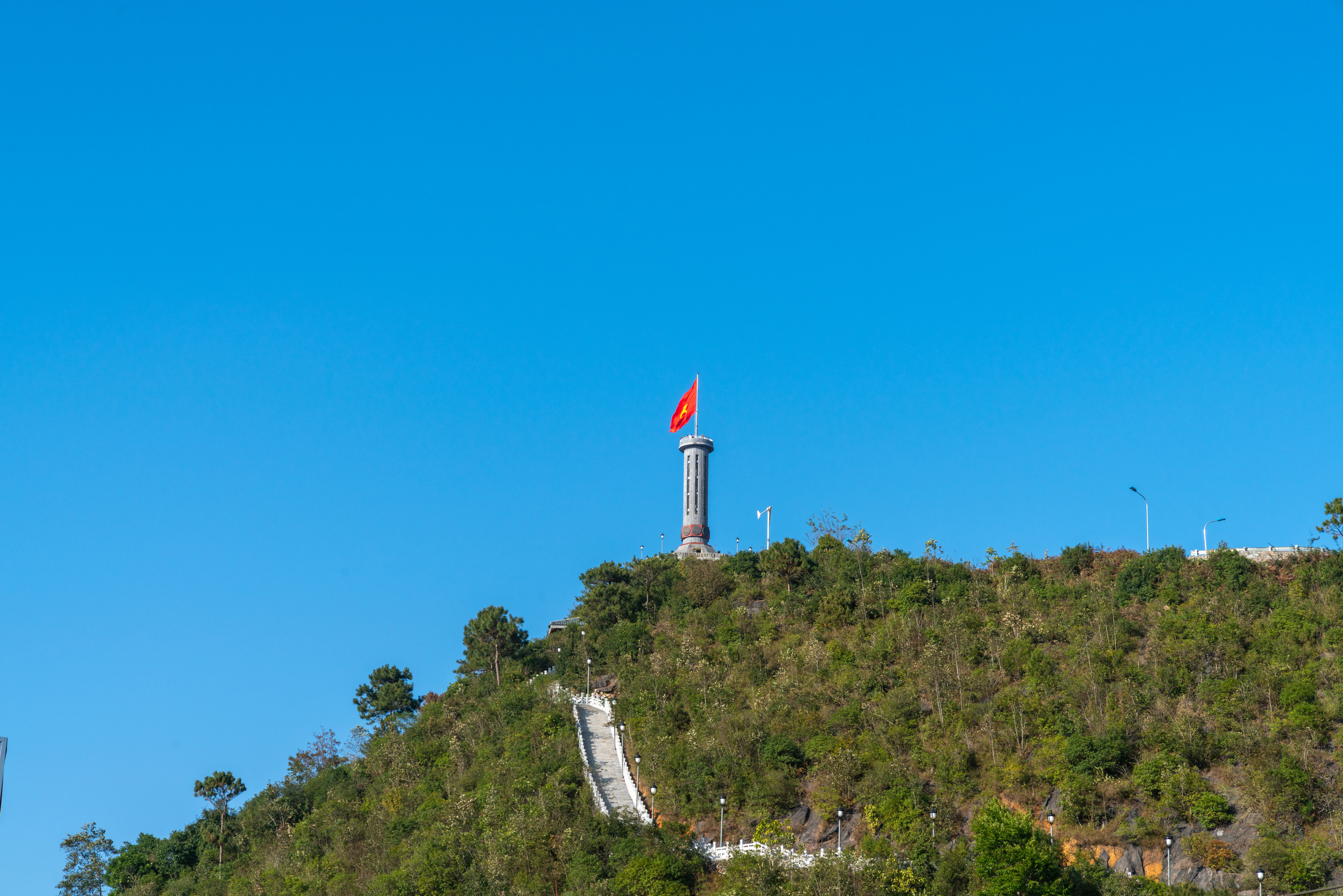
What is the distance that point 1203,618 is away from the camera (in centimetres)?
5378

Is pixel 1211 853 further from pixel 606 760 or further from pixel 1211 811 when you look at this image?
pixel 606 760

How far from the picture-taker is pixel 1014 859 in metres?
38.5

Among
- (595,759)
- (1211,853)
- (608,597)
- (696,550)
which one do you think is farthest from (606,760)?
(696,550)

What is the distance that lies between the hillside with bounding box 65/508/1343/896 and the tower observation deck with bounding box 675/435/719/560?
1431 centimetres

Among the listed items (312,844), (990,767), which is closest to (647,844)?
(990,767)

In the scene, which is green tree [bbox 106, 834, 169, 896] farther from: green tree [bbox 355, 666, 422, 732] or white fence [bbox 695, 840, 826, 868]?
white fence [bbox 695, 840, 826, 868]

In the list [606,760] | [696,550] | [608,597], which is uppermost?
[696,550]

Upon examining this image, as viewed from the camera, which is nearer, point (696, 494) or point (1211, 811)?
point (1211, 811)

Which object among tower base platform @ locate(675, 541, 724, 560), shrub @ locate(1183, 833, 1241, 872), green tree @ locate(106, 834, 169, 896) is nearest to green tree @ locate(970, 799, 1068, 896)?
shrub @ locate(1183, 833, 1241, 872)

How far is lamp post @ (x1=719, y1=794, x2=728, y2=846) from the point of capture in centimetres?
4749

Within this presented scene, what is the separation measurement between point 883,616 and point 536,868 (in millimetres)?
23923

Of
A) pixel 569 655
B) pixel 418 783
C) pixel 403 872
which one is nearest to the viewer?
pixel 403 872

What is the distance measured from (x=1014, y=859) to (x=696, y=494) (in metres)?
53.0

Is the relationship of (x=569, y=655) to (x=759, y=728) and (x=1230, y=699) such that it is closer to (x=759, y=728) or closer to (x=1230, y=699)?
(x=759, y=728)
